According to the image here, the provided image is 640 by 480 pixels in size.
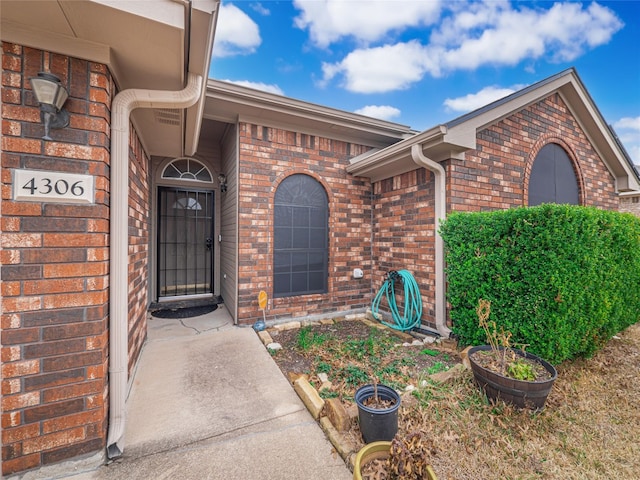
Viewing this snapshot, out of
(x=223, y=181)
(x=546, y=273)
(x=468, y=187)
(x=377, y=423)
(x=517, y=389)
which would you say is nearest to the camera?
(x=377, y=423)

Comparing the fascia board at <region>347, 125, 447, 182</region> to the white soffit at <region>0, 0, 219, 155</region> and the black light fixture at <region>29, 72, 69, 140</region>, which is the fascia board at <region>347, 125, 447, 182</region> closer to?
the white soffit at <region>0, 0, 219, 155</region>

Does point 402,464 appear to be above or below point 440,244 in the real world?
below

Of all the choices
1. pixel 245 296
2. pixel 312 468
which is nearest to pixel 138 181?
pixel 245 296

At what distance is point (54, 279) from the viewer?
1.61m

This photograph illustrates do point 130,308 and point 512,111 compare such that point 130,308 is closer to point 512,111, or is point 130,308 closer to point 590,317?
point 590,317

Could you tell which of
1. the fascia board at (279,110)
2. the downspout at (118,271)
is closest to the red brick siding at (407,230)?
the fascia board at (279,110)

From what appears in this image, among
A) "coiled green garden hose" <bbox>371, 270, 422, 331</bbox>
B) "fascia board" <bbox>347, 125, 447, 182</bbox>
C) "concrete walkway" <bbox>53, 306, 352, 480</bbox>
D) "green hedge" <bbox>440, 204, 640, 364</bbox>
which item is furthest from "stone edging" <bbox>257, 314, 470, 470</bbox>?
"fascia board" <bbox>347, 125, 447, 182</bbox>

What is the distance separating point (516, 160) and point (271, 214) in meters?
4.23

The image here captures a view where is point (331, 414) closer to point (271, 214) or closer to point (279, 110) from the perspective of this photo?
point (271, 214)

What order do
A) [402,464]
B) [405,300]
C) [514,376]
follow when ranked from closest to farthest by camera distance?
[402,464], [514,376], [405,300]

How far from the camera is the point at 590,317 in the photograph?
2.96 m

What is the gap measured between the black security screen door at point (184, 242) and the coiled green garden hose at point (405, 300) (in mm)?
3916

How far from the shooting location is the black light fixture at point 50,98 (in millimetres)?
1463

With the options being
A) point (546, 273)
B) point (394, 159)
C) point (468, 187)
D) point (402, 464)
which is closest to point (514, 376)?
point (546, 273)
